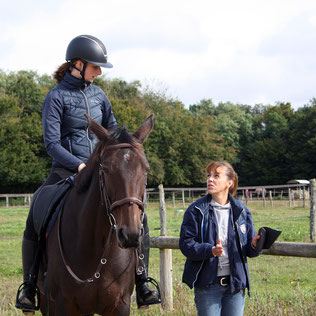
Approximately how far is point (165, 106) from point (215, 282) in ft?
200

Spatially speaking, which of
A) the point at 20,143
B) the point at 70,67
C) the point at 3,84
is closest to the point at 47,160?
the point at 20,143

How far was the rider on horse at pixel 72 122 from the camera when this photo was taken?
418cm

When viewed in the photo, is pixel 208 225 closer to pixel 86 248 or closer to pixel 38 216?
pixel 86 248

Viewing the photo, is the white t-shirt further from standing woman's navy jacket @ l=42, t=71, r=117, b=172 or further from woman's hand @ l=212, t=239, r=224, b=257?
standing woman's navy jacket @ l=42, t=71, r=117, b=172

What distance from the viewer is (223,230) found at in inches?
158

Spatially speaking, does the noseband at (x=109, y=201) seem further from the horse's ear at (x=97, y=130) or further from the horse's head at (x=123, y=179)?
the horse's ear at (x=97, y=130)

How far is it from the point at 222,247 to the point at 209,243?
0.13 metres

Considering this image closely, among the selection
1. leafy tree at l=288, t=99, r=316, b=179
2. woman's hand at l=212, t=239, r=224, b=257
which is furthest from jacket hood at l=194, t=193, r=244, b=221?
leafy tree at l=288, t=99, r=316, b=179

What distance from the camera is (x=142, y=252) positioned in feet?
13.5

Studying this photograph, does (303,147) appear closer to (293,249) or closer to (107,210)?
(293,249)

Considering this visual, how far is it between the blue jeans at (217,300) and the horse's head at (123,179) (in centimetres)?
117

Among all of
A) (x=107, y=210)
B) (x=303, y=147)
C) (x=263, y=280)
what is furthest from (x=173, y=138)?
(x=107, y=210)

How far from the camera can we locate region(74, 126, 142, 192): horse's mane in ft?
11.2

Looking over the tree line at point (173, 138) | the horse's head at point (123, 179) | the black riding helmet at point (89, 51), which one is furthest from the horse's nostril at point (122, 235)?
the tree line at point (173, 138)
